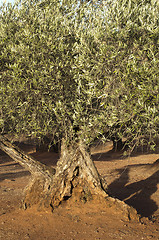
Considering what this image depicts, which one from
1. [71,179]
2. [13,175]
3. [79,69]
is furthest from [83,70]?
[13,175]

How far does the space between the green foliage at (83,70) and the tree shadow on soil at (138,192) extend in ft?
15.4

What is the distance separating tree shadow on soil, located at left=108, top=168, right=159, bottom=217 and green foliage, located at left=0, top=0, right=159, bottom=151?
4.70m

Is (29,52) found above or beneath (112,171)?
above

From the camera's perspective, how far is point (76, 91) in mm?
9445

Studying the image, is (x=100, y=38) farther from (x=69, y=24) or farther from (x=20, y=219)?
(x=20, y=219)

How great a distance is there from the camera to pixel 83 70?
339 inches

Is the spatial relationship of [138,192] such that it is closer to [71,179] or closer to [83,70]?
[71,179]

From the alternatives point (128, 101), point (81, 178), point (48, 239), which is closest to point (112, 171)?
point (81, 178)

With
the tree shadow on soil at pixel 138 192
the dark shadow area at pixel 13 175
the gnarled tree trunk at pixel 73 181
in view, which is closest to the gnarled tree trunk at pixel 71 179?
the gnarled tree trunk at pixel 73 181

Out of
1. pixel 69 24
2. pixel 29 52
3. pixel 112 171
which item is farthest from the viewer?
pixel 112 171

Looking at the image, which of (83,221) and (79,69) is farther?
(83,221)

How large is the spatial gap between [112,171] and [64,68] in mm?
13447

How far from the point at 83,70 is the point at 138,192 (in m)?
9.46

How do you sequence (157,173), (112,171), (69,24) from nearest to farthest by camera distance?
1. (69,24)
2. (157,173)
3. (112,171)
